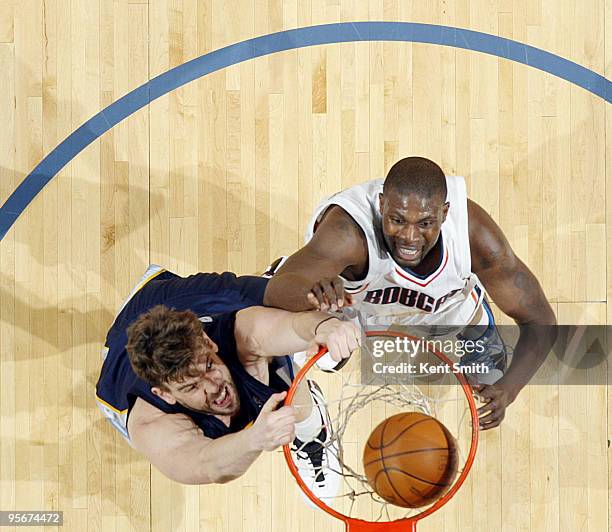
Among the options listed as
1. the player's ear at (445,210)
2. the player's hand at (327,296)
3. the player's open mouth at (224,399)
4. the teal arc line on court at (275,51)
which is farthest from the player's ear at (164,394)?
the teal arc line on court at (275,51)

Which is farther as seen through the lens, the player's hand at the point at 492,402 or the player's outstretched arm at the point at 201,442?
the player's hand at the point at 492,402

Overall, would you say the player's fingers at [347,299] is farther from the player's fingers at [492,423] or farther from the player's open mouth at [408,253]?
the player's fingers at [492,423]

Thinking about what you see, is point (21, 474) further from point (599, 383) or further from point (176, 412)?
point (599, 383)

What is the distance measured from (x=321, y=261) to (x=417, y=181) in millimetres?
333

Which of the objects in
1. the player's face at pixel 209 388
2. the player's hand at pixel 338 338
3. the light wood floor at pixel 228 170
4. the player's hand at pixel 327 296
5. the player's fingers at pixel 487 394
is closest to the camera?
the player's hand at pixel 338 338

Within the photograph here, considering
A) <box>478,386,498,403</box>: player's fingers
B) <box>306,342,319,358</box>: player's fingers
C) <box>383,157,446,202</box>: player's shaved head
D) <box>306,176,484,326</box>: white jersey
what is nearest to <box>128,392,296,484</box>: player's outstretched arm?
<box>306,342,319,358</box>: player's fingers

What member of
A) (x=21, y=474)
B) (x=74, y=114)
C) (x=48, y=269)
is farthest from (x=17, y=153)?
(x=21, y=474)

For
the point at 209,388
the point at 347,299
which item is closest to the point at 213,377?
the point at 209,388

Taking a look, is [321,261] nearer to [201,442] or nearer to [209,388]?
[209,388]

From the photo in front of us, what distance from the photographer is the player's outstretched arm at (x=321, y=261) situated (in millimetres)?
2049

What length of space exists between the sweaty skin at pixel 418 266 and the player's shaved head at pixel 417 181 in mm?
16

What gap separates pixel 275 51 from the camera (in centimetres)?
268

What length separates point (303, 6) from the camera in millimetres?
2676

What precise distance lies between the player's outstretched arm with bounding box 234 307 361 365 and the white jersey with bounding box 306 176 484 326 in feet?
0.73
